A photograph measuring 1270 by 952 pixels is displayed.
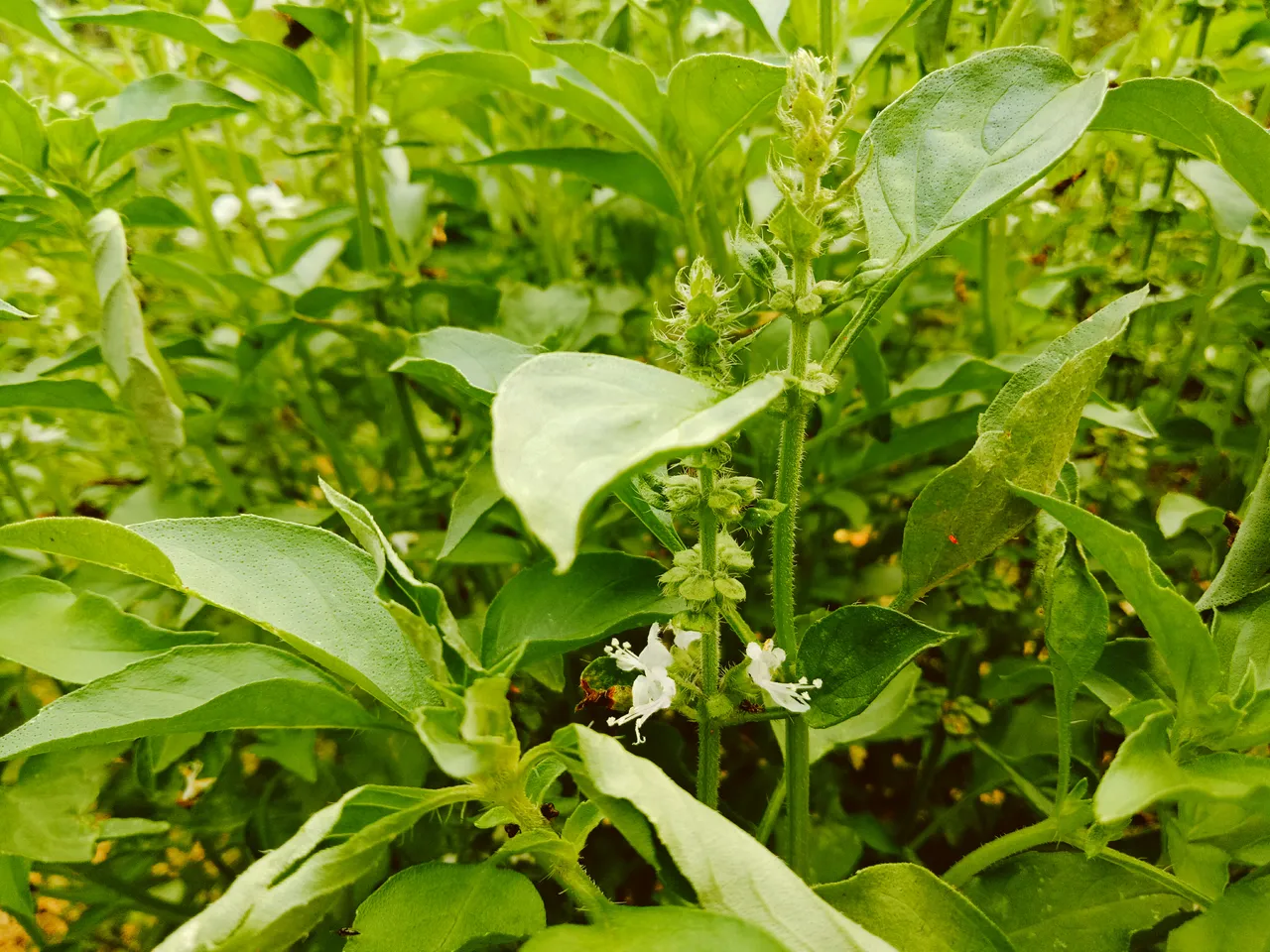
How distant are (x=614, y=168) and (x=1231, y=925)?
0.68m

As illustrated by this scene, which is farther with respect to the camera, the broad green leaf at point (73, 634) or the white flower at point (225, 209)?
the white flower at point (225, 209)

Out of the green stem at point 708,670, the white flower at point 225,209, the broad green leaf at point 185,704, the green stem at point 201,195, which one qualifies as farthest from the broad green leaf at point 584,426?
the white flower at point 225,209

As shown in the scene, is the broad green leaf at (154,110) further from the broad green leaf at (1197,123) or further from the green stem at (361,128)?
the broad green leaf at (1197,123)

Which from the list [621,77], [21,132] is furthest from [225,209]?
[621,77]

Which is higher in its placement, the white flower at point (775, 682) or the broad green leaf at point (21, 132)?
the broad green leaf at point (21, 132)

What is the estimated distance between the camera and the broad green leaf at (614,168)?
0.80m

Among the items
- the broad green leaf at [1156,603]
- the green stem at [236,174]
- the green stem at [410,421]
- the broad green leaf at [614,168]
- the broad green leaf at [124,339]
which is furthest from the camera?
the green stem at [236,174]

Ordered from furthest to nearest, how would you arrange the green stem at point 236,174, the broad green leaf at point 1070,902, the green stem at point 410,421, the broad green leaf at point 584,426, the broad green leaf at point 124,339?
the green stem at point 236,174 → the green stem at point 410,421 → the broad green leaf at point 124,339 → the broad green leaf at point 1070,902 → the broad green leaf at point 584,426

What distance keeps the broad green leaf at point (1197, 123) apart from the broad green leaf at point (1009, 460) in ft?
0.28

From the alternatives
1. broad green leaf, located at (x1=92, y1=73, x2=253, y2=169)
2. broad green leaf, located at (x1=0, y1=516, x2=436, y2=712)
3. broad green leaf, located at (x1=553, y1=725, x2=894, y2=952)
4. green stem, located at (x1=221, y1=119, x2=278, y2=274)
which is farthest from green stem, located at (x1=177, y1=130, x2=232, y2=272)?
broad green leaf, located at (x1=553, y1=725, x2=894, y2=952)

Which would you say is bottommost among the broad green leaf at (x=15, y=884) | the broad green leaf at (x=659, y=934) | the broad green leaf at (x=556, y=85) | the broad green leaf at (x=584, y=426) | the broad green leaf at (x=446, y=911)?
the broad green leaf at (x=15, y=884)

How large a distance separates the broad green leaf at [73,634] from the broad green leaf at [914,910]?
1.24ft

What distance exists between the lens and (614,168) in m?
0.80

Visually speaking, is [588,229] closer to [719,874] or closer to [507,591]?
[507,591]
